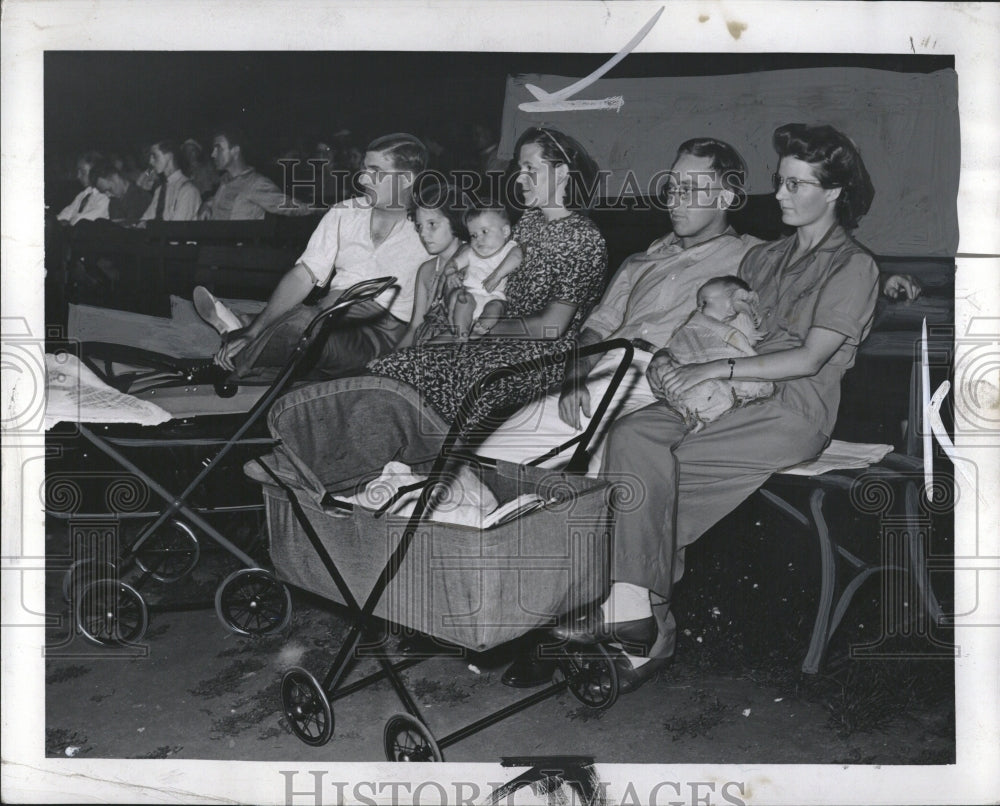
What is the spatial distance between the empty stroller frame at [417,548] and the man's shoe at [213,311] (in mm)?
422

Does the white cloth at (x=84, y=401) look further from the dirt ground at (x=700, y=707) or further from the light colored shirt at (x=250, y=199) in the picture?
the dirt ground at (x=700, y=707)

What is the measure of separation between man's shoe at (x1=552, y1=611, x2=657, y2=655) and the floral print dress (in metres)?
0.79

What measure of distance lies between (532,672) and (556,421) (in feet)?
2.69

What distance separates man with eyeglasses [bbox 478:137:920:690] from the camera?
324cm

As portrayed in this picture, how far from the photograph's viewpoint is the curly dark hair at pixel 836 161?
3.24 m

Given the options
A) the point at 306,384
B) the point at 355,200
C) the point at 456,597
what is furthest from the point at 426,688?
the point at 355,200

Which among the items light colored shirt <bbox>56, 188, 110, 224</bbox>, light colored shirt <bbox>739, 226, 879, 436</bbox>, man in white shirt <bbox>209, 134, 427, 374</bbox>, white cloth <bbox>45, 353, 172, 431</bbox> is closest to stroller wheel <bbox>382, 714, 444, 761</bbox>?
man in white shirt <bbox>209, 134, 427, 374</bbox>

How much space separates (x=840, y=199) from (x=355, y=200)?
157 centimetres

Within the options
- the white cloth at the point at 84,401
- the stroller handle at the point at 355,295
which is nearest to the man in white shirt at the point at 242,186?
the stroller handle at the point at 355,295

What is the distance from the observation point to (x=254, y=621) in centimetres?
337

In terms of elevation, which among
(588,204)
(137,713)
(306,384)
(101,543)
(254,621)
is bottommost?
(137,713)

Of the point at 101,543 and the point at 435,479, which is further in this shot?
the point at 101,543

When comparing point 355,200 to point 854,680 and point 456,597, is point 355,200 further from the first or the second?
point 854,680

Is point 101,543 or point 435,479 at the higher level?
point 435,479
